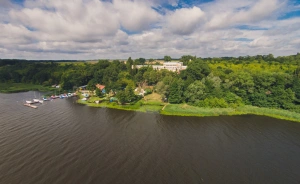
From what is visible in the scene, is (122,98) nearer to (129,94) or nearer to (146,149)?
(129,94)

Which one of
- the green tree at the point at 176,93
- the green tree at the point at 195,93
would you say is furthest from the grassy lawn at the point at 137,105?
the green tree at the point at 195,93

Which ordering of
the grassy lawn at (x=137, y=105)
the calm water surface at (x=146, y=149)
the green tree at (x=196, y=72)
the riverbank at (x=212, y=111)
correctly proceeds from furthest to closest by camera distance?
1. the green tree at (x=196, y=72)
2. the grassy lawn at (x=137, y=105)
3. the riverbank at (x=212, y=111)
4. the calm water surface at (x=146, y=149)

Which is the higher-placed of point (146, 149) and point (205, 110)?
point (205, 110)

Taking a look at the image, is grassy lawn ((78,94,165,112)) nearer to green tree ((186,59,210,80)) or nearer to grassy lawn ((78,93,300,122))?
grassy lawn ((78,93,300,122))

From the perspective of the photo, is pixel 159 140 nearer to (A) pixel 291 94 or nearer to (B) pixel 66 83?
(A) pixel 291 94

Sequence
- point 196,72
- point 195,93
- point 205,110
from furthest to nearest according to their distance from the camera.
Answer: point 196,72 < point 195,93 < point 205,110

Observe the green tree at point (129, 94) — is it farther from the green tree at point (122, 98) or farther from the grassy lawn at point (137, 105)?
the grassy lawn at point (137, 105)

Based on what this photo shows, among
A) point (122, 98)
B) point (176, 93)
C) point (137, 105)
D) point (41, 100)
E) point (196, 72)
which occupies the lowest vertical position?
point (137, 105)

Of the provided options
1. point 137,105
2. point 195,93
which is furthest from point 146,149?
point 195,93

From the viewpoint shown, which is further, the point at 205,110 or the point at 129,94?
the point at 129,94
